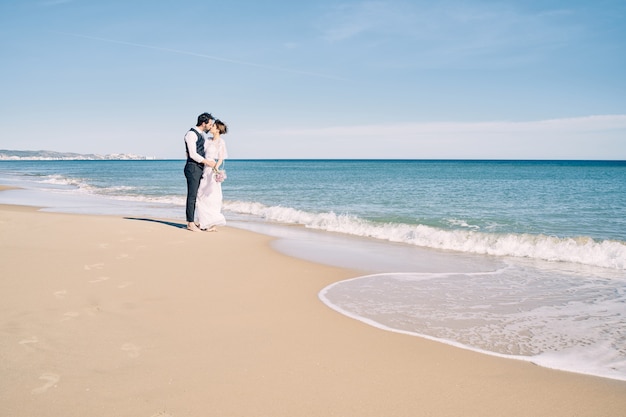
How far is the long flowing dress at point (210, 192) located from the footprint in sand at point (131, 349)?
6476 millimetres

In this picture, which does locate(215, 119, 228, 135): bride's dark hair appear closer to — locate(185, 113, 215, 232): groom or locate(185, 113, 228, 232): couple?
locate(185, 113, 228, 232): couple

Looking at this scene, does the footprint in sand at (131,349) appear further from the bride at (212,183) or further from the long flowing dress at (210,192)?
the long flowing dress at (210,192)

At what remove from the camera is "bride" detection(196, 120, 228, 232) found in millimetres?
9852

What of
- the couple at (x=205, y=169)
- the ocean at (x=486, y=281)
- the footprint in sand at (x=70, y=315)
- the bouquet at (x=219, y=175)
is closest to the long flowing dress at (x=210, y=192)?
the couple at (x=205, y=169)

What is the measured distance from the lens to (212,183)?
10016 millimetres

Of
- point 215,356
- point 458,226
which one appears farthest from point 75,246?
point 458,226

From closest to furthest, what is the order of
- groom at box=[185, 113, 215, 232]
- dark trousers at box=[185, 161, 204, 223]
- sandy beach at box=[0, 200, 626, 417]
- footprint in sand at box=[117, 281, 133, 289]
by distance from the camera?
sandy beach at box=[0, 200, 626, 417] < footprint in sand at box=[117, 281, 133, 289] < groom at box=[185, 113, 215, 232] < dark trousers at box=[185, 161, 204, 223]

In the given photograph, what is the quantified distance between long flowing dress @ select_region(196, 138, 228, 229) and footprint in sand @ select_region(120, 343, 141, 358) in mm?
6476

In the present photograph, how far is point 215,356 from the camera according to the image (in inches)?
139

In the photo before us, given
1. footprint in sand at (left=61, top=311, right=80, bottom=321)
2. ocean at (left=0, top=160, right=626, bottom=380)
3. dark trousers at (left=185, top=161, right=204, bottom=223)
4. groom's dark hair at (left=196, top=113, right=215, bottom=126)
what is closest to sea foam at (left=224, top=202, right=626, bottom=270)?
ocean at (left=0, top=160, right=626, bottom=380)

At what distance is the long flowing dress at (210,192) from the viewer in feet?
32.6

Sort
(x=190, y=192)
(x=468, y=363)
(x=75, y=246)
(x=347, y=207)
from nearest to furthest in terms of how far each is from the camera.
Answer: (x=468, y=363)
(x=75, y=246)
(x=190, y=192)
(x=347, y=207)

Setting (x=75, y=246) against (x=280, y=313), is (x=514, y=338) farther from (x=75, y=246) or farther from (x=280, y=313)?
(x=75, y=246)

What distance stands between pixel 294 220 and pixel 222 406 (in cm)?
1250
